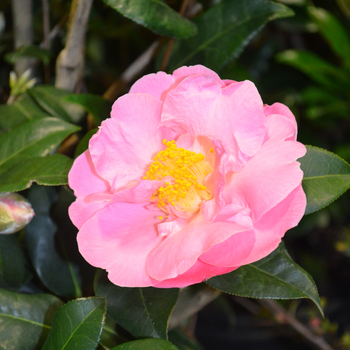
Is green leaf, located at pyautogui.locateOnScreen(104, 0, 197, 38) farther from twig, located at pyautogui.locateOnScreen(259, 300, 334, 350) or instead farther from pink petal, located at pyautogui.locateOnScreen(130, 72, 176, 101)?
twig, located at pyautogui.locateOnScreen(259, 300, 334, 350)

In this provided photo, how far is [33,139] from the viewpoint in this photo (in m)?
0.79

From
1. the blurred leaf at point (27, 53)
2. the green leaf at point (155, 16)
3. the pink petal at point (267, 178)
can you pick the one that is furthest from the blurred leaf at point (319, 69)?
the pink petal at point (267, 178)

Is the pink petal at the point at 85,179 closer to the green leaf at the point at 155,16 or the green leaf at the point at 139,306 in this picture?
the green leaf at the point at 139,306

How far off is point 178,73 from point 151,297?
379 mm

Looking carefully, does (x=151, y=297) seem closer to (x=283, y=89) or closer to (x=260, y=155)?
(x=260, y=155)

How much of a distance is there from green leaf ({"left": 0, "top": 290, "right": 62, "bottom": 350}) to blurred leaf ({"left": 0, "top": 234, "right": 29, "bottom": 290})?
8cm

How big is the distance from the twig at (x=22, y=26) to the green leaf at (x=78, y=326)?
76 cm

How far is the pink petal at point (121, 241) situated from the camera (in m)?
0.58

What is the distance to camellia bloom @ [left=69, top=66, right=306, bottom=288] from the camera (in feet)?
1.75

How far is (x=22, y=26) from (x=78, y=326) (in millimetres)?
848

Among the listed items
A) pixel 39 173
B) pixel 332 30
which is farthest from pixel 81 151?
pixel 332 30

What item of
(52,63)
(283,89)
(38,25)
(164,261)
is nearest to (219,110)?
(164,261)

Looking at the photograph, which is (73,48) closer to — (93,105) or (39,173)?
(93,105)

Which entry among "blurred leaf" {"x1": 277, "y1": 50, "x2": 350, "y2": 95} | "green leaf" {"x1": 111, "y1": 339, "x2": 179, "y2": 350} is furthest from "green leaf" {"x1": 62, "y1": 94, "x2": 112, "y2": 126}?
"blurred leaf" {"x1": 277, "y1": 50, "x2": 350, "y2": 95}
